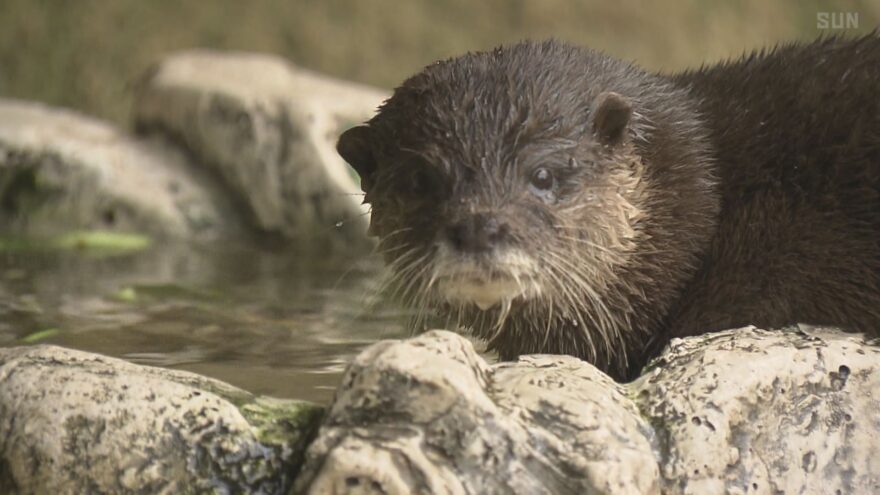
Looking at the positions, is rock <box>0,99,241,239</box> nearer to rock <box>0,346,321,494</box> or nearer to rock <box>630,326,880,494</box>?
rock <box>0,346,321,494</box>

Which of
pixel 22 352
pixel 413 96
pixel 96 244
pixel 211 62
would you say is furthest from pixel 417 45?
pixel 22 352

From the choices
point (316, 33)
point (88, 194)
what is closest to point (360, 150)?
point (88, 194)

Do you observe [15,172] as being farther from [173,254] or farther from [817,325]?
[817,325]

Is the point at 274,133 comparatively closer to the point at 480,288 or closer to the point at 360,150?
the point at 360,150

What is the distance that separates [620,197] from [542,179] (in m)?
0.21

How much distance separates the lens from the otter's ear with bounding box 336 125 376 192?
289 cm

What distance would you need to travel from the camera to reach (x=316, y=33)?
7793 mm

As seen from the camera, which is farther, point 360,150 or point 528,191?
point 360,150

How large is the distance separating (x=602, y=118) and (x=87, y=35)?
226 inches

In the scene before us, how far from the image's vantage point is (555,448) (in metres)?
2.07

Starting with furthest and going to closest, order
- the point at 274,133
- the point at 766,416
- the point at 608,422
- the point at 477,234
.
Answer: the point at 274,133 → the point at 477,234 → the point at 766,416 → the point at 608,422

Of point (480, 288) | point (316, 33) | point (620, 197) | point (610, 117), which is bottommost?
point (480, 288)

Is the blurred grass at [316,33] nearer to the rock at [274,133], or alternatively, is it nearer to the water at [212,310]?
the rock at [274,133]

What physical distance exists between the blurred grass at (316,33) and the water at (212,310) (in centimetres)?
256
